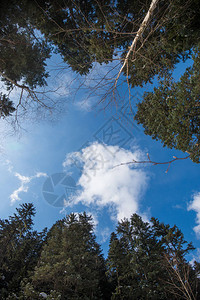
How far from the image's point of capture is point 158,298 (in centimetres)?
1212

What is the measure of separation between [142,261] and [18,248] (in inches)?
540

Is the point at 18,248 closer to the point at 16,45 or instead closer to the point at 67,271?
the point at 67,271

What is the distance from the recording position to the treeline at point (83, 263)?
1079 cm

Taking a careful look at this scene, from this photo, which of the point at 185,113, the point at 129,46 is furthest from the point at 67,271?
the point at 129,46

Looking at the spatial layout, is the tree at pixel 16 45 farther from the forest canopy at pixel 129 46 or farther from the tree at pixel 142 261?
the tree at pixel 142 261

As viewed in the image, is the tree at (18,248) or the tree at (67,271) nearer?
the tree at (67,271)

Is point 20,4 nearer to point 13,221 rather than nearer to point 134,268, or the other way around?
point 134,268

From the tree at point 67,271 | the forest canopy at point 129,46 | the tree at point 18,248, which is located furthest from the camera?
the tree at point 18,248

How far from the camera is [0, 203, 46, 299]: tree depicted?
14.2 m

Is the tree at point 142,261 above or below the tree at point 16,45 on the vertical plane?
below

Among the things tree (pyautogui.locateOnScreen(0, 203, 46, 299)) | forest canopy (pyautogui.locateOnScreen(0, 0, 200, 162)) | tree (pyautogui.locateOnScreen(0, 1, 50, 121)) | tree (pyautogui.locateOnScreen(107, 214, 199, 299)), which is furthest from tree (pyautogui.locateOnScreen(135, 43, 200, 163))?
tree (pyautogui.locateOnScreen(0, 203, 46, 299))

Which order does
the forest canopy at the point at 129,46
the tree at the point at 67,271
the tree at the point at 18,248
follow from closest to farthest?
the forest canopy at the point at 129,46
the tree at the point at 67,271
the tree at the point at 18,248

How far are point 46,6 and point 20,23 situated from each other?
3.97ft

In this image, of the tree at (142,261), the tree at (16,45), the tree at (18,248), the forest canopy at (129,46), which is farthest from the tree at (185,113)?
the tree at (18,248)
